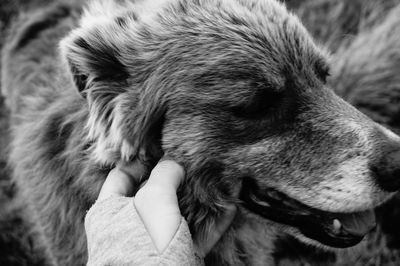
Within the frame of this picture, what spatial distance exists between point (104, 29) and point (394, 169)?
6.17ft

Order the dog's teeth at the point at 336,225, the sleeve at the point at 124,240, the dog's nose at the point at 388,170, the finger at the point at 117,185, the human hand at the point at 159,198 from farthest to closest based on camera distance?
the dog's teeth at the point at 336,225
the finger at the point at 117,185
the dog's nose at the point at 388,170
the human hand at the point at 159,198
the sleeve at the point at 124,240

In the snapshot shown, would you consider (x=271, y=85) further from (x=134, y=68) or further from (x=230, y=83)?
(x=134, y=68)

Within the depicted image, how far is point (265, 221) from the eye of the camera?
2910 mm

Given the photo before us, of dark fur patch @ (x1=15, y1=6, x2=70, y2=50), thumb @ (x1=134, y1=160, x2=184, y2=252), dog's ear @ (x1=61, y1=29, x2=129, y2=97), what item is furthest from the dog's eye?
dark fur patch @ (x1=15, y1=6, x2=70, y2=50)

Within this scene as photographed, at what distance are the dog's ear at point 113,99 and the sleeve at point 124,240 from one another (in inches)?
16.3

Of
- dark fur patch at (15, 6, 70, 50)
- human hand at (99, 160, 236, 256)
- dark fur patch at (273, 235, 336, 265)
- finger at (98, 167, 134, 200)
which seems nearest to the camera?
human hand at (99, 160, 236, 256)

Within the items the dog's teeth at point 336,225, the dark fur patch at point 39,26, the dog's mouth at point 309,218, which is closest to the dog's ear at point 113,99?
the dog's mouth at point 309,218

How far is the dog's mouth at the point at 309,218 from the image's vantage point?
2760mm

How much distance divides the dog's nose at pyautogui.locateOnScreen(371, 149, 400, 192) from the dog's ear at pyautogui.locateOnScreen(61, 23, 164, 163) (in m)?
1.24

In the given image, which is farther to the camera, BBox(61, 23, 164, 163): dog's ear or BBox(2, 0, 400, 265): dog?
BBox(61, 23, 164, 163): dog's ear

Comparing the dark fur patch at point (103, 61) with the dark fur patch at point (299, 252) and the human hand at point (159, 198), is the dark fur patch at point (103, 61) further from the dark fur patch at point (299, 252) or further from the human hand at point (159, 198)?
the dark fur patch at point (299, 252)

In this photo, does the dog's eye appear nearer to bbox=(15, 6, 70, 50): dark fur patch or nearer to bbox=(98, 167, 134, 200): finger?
bbox=(98, 167, 134, 200): finger

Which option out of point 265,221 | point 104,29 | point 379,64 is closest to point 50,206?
point 104,29

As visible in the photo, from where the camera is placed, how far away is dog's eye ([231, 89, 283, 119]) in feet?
8.89
